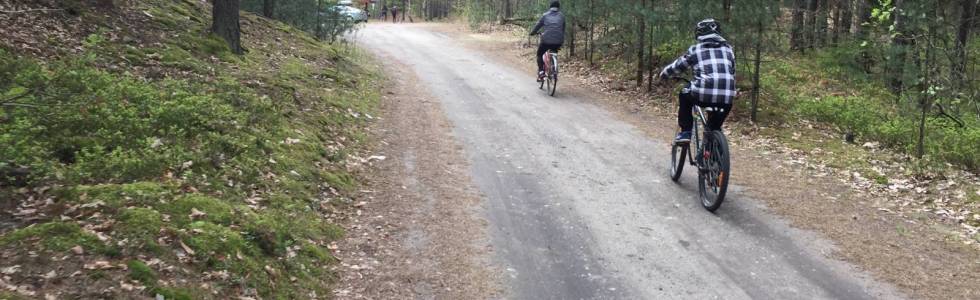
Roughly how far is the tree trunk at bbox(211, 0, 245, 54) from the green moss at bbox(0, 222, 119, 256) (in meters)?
8.74

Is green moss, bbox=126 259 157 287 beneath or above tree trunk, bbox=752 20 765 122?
beneath

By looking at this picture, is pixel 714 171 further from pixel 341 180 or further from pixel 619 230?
pixel 341 180

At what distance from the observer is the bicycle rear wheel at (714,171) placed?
23.0ft

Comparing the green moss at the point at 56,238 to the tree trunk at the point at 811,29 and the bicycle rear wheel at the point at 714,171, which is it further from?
the tree trunk at the point at 811,29

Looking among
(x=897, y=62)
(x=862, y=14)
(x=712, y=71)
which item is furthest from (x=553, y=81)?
(x=862, y=14)

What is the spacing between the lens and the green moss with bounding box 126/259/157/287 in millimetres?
4184

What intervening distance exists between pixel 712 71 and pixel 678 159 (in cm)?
158

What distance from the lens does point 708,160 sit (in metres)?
7.50

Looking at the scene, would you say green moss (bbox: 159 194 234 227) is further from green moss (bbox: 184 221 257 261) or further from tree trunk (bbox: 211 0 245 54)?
tree trunk (bbox: 211 0 245 54)

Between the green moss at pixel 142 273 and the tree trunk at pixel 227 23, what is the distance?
9120 millimetres

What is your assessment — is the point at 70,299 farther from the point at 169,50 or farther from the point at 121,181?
the point at 169,50

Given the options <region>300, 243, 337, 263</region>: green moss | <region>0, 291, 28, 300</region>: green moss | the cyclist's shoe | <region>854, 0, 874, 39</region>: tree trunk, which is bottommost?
<region>300, 243, 337, 263</region>: green moss

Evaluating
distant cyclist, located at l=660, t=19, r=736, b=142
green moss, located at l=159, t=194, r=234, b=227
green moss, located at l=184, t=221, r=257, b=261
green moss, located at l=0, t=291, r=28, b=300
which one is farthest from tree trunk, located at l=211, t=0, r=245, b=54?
green moss, located at l=0, t=291, r=28, b=300

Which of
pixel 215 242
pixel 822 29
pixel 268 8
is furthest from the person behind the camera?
pixel 822 29
